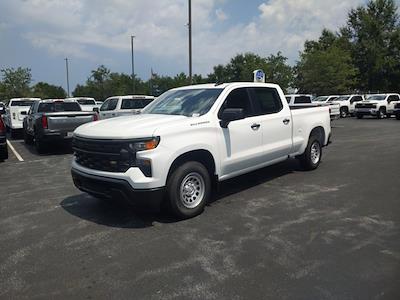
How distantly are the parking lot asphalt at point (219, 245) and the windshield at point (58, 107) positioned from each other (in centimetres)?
720

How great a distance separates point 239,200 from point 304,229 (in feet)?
5.24

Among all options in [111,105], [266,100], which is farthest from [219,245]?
[111,105]

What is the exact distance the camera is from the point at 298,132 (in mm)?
8164

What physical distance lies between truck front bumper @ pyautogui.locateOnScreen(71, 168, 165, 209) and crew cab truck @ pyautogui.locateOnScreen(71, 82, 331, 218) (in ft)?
0.04

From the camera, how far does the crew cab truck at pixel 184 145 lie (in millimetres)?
5230

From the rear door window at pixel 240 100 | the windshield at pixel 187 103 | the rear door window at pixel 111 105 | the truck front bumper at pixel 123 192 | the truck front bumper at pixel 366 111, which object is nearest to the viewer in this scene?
the truck front bumper at pixel 123 192

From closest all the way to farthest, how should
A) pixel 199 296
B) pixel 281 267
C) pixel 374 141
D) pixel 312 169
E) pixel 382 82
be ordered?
pixel 199 296
pixel 281 267
pixel 312 169
pixel 374 141
pixel 382 82

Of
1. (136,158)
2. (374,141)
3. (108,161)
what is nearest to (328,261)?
(136,158)

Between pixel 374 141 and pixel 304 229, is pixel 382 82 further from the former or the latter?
pixel 304 229

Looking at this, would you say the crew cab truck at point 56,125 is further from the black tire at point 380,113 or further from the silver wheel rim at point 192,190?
the black tire at point 380,113

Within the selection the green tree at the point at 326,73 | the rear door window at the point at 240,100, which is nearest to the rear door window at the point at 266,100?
the rear door window at the point at 240,100

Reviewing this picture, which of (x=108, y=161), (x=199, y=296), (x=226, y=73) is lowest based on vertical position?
(x=199, y=296)

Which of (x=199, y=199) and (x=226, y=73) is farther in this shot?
(x=226, y=73)

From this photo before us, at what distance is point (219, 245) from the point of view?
15.4 feet
